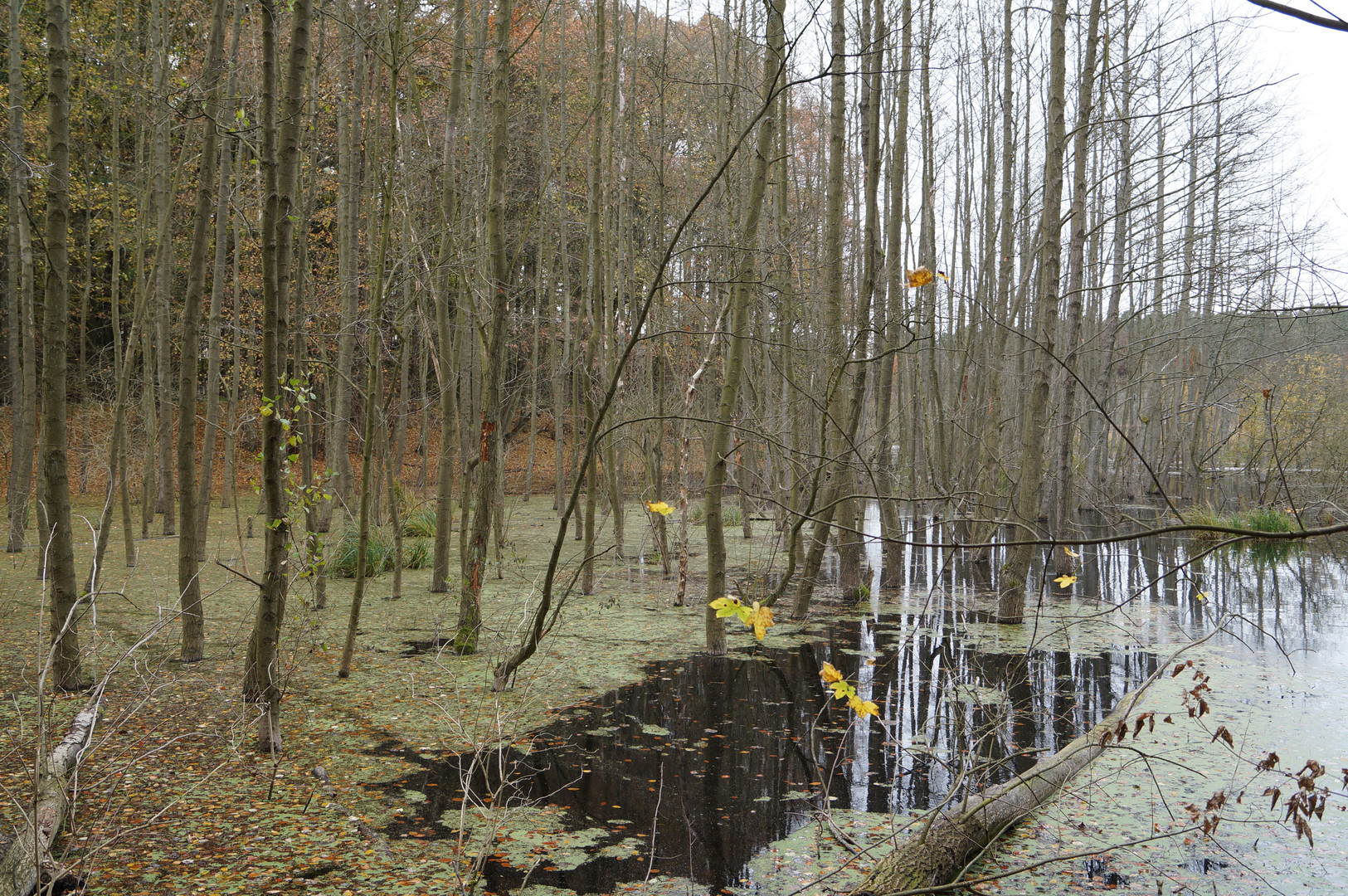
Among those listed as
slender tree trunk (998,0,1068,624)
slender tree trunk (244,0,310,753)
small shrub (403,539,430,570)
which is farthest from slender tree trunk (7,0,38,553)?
slender tree trunk (998,0,1068,624)

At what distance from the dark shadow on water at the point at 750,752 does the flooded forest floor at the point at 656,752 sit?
0.02m

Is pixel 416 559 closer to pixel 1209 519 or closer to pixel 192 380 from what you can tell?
pixel 192 380

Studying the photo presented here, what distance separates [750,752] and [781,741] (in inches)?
9.5

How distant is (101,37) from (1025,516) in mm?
12230

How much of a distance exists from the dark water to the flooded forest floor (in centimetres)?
2

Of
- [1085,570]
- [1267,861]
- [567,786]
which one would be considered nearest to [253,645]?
[567,786]

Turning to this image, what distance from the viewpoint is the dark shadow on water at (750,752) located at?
3.37 meters

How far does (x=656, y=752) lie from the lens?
439cm

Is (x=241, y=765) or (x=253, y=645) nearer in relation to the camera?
(x=241, y=765)

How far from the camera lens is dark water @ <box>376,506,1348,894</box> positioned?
3365mm

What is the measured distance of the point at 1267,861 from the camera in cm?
321

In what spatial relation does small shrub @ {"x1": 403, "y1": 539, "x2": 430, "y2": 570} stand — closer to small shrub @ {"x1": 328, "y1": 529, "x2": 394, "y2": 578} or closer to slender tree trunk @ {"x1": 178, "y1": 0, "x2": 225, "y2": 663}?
small shrub @ {"x1": 328, "y1": 529, "x2": 394, "y2": 578}

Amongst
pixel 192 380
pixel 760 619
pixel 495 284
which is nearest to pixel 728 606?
pixel 760 619

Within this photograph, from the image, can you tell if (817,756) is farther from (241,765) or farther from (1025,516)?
(1025,516)
